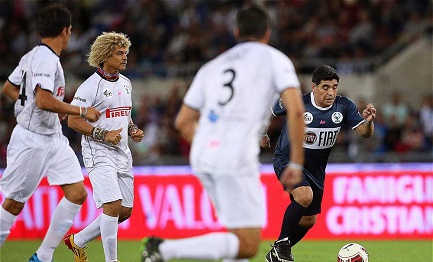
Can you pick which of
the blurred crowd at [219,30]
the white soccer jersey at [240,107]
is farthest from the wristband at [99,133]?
the blurred crowd at [219,30]

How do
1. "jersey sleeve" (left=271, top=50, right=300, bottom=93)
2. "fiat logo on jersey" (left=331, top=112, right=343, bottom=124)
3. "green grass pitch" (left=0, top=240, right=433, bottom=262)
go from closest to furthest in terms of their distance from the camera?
1. "jersey sleeve" (left=271, top=50, right=300, bottom=93)
2. "fiat logo on jersey" (left=331, top=112, right=343, bottom=124)
3. "green grass pitch" (left=0, top=240, right=433, bottom=262)

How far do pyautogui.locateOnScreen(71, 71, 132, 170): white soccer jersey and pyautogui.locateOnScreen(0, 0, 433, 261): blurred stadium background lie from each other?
7.91m

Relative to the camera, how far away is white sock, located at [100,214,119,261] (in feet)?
29.1

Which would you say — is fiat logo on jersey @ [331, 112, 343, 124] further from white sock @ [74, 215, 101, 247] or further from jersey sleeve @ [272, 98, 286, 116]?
white sock @ [74, 215, 101, 247]

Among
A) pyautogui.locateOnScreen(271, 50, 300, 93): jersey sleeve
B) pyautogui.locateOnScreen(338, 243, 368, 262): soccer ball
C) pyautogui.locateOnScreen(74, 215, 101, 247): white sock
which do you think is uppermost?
pyautogui.locateOnScreen(271, 50, 300, 93): jersey sleeve

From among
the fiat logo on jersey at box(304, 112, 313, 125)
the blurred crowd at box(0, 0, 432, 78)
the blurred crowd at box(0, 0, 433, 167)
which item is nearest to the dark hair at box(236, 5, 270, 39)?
the fiat logo on jersey at box(304, 112, 313, 125)

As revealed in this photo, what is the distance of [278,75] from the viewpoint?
6461 mm

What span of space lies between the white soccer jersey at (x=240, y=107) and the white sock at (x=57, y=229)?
2306 millimetres

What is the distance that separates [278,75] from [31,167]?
9.69 ft

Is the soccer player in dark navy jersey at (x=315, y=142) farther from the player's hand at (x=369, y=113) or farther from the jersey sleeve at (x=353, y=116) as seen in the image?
the player's hand at (x=369, y=113)

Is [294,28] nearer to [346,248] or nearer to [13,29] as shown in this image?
[13,29]

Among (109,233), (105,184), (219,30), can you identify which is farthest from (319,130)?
(219,30)

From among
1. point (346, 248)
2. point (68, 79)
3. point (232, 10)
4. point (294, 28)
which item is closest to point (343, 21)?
point (294, 28)

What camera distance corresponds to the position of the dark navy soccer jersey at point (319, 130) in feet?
32.2
